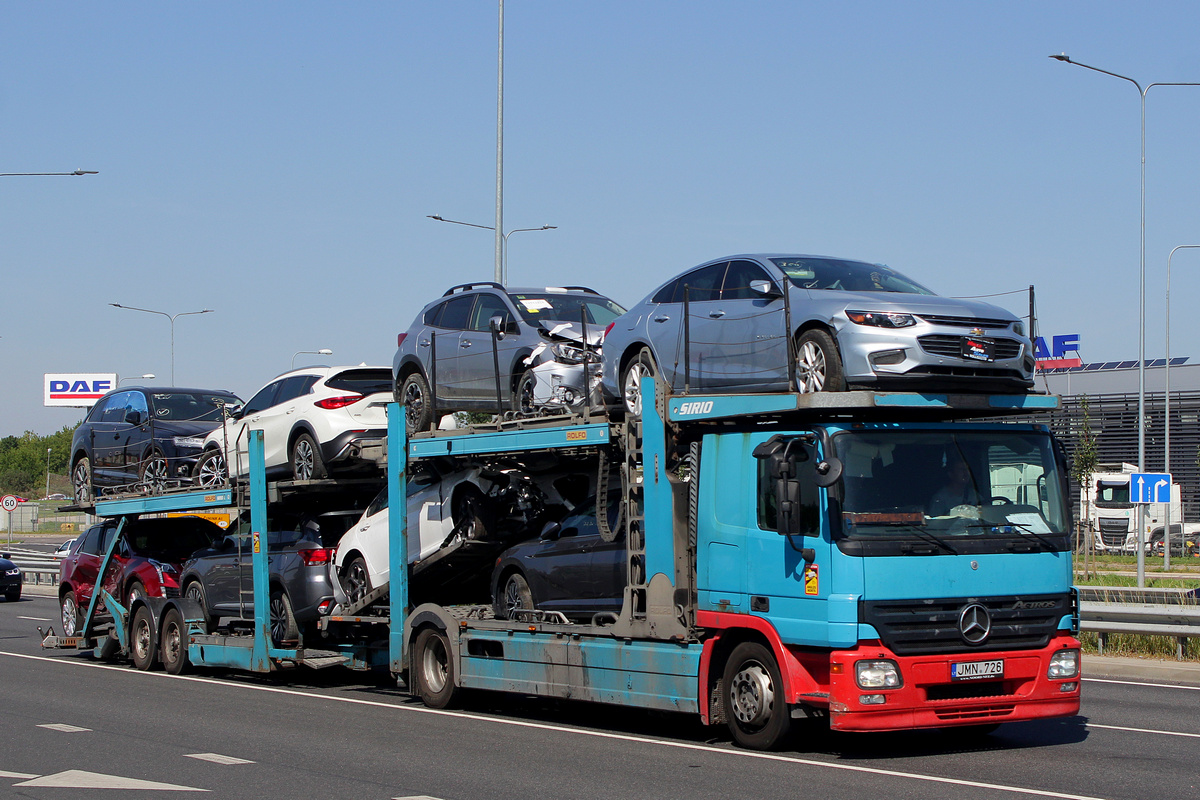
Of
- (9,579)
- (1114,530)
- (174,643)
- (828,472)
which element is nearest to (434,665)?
(828,472)

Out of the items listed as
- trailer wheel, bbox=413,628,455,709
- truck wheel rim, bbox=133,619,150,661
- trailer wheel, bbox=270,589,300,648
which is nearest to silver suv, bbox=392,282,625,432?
trailer wheel, bbox=413,628,455,709

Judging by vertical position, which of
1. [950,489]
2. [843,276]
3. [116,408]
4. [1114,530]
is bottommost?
[1114,530]

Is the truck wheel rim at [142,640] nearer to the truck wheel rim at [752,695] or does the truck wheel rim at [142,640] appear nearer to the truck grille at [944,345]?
the truck wheel rim at [752,695]

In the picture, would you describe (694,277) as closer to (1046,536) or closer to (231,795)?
(1046,536)

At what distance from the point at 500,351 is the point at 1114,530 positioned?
33.9 m

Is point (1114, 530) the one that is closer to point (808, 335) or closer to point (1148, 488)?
point (1148, 488)

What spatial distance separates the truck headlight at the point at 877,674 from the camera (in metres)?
8.26

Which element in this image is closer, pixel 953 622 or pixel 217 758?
pixel 953 622

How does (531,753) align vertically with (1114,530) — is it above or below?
above

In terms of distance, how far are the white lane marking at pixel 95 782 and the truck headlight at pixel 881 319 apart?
526 centimetres

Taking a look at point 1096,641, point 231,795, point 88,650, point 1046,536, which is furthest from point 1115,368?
point 231,795

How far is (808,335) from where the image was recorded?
9.63 meters

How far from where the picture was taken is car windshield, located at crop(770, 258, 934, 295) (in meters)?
10.1

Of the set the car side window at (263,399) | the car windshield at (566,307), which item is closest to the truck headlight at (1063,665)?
the car windshield at (566,307)
